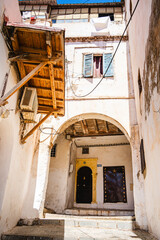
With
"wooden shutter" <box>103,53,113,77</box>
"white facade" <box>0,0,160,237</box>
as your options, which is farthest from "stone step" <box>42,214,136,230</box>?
"wooden shutter" <box>103,53,113,77</box>

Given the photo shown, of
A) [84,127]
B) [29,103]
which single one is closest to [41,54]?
[29,103]

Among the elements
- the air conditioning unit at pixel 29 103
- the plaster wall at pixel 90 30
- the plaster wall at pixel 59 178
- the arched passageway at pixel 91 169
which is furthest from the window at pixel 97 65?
the air conditioning unit at pixel 29 103

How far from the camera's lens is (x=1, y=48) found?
4148 millimetres

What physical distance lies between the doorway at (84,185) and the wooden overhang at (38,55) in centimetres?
735

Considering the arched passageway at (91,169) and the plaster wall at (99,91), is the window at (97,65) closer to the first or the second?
the plaster wall at (99,91)

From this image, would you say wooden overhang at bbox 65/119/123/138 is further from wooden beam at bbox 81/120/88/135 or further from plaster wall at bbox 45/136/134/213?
plaster wall at bbox 45/136/134/213

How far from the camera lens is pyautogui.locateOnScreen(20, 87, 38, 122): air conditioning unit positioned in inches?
205

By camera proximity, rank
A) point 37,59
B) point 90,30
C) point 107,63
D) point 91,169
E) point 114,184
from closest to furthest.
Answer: point 37,59 → point 107,63 → point 90,30 → point 114,184 → point 91,169

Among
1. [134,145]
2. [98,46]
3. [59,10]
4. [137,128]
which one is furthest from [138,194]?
[59,10]

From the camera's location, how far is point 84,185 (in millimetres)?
11492

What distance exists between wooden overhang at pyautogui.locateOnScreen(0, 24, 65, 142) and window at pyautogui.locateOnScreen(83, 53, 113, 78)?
Answer: 3754 millimetres

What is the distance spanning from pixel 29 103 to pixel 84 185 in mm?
7753

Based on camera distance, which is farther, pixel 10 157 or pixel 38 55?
pixel 10 157

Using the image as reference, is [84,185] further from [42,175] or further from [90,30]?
[90,30]
